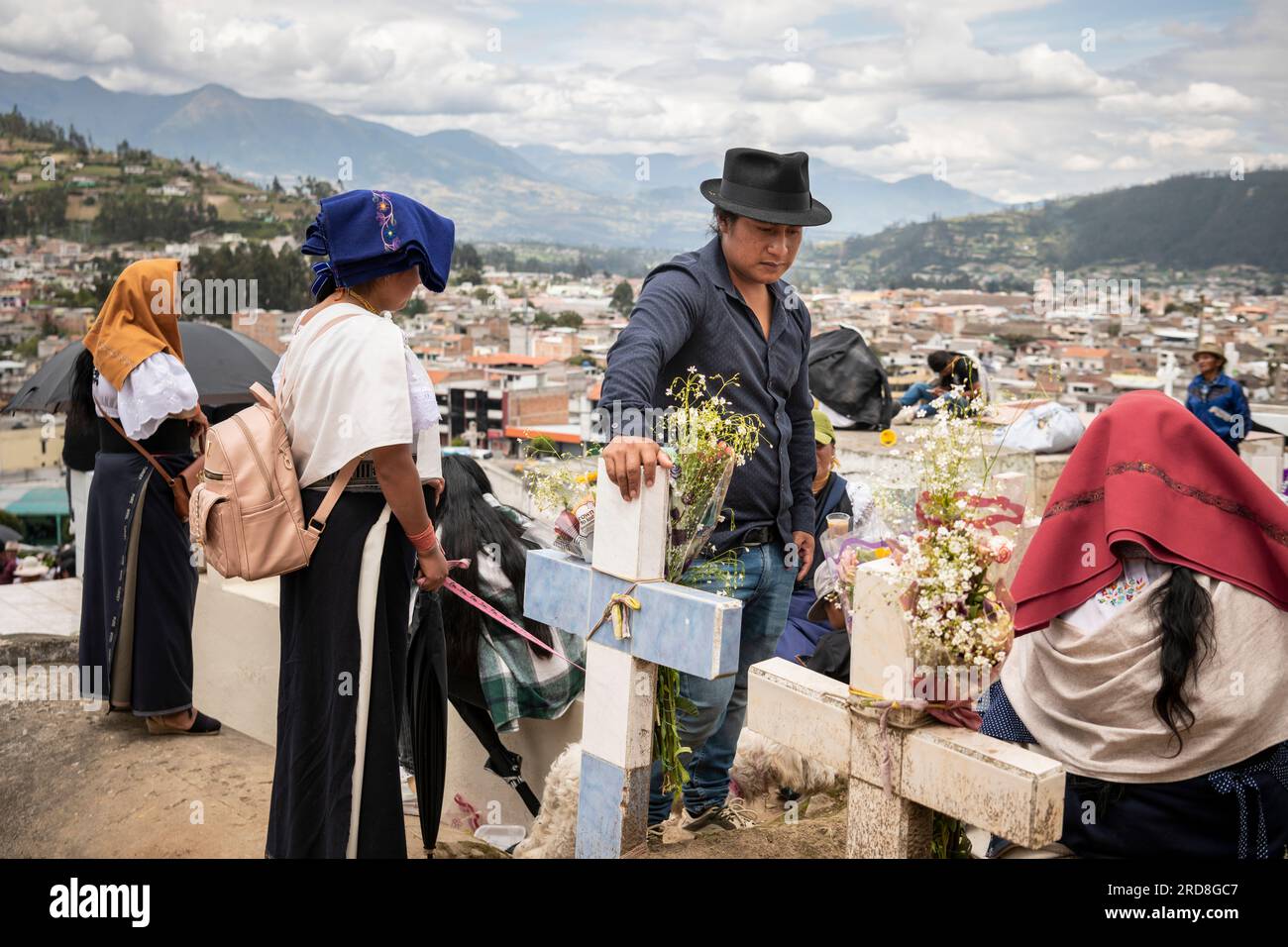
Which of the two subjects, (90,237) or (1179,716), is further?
(90,237)

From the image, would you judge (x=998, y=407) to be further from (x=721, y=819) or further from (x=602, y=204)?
(x=602, y=204)

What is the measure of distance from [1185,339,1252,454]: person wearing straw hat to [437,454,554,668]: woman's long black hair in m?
6.48

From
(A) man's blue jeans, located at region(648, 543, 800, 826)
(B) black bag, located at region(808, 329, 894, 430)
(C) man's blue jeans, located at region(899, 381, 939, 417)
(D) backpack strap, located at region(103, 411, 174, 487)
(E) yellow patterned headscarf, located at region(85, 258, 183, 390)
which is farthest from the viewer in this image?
(B) black bag, located at region(808, 329, 894, 430)

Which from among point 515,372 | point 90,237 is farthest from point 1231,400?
point 90,237

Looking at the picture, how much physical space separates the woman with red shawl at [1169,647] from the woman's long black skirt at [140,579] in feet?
9.40

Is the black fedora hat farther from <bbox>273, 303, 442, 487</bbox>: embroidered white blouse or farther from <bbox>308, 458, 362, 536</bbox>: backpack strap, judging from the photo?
<bbox>308, 458, 362, 536</bbox>: backpack strap

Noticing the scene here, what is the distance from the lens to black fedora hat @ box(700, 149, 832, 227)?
8.82ft

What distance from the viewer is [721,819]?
2885 mm

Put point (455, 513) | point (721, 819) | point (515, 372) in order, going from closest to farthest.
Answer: point (721, 819) < point (455, 513) < point (515, 372)

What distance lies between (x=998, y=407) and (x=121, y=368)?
4.01 metres

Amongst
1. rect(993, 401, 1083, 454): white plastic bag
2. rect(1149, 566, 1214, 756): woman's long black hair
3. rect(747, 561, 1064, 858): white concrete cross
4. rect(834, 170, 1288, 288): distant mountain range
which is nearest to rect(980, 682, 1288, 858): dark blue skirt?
rect(1149, 566, 1214, 756): woman's long black hair

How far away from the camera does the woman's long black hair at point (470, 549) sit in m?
3.45

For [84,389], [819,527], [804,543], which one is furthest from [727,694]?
[84,389]

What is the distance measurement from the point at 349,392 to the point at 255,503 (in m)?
0.29
